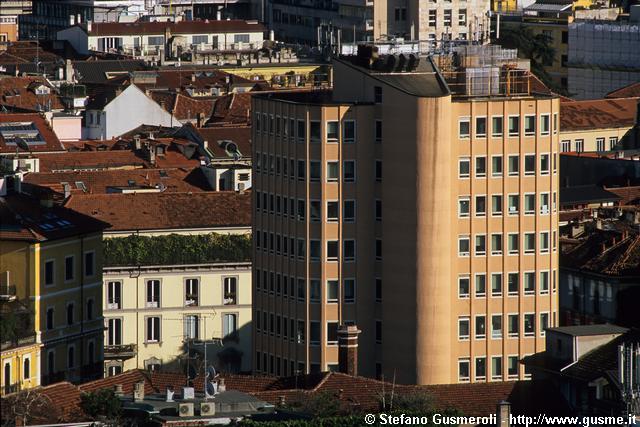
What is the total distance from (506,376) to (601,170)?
4676 centimetres

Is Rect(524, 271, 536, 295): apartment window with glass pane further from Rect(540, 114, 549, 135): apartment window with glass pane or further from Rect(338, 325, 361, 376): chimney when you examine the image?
Rect(338, 325, 361, 376): chimney

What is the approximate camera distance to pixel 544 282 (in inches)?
4919

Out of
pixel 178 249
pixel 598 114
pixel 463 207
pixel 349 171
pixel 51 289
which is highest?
pixel 349 171

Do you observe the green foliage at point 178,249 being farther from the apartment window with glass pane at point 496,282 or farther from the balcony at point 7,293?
the balcony at point 7,293

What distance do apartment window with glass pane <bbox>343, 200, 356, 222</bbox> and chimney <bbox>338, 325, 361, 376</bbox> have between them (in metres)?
4.40

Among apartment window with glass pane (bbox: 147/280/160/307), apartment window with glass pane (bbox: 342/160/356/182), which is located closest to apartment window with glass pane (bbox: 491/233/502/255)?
apartment window with glass pane (bbox: 342/160/356/182)

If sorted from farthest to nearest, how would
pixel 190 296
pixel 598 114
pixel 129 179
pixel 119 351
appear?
pixel 598 114 → pixel 129 179 → pixel 190 296 → pixel 119 351

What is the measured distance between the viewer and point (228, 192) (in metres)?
150

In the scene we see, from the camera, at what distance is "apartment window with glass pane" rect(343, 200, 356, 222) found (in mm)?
123750

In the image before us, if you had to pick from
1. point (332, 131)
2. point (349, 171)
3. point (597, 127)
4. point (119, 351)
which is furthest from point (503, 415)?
point (597, 127)

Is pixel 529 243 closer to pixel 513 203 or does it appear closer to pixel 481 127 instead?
pixel 513 203

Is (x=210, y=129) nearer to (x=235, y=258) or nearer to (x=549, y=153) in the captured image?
(x=235, y=258)

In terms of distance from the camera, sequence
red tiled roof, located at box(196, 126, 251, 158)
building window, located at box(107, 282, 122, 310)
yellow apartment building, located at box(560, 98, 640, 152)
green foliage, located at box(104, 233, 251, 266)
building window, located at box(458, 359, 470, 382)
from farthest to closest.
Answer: yellow apartment building, located at box(560, 98, 640, 152), red tiled roof, located at box(196, 126, 251, 158), green foliage, located at box(104, 233, 251, 266), building window, located at box(107, 282, 122, 310), building window, located at box(458, 359, 470, 382)

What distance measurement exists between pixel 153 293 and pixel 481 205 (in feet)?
66.3
